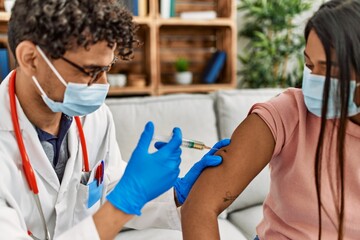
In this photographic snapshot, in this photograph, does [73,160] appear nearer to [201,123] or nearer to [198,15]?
[201,123]

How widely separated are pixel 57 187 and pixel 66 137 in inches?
6.3

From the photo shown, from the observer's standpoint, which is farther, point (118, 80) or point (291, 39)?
point (291, 39)

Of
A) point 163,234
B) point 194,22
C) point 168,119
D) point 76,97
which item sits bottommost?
point 163,234

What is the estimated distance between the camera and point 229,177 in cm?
109

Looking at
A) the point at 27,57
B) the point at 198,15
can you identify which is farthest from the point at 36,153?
A: the point at 198,15

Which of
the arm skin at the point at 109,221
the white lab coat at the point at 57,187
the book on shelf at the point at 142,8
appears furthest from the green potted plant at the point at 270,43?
the arm skin at the point at 109,221

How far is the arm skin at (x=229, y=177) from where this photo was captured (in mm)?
1076

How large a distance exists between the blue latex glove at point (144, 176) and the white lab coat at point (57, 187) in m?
0.10

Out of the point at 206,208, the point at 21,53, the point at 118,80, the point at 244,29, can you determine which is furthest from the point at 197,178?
the point at 244,29

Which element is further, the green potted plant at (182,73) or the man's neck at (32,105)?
the green potted plant at (182,73)

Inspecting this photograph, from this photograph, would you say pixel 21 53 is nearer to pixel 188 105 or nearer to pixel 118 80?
pixel 188 105

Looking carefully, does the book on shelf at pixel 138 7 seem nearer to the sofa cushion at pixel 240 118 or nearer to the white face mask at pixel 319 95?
the sofa cushion at pixel 240 118

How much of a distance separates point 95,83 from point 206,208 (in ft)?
1.46

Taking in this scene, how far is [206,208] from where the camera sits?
42.6 inches
